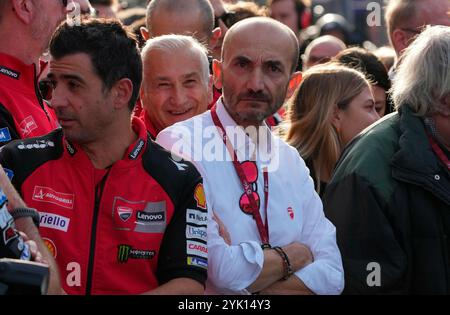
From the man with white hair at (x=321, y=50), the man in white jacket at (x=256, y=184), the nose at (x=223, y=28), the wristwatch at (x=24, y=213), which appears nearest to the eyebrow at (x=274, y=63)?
the man in white jacket at (x=256, y=184)

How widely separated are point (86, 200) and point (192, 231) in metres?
0.47

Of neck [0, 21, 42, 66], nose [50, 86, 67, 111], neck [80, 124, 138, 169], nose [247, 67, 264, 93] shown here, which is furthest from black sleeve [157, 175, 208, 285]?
neck [0, 21, 42, 66]

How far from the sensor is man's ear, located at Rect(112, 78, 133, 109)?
4512 millimetres

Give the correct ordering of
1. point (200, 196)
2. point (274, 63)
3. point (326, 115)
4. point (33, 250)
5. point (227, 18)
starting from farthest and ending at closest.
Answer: point (227, 18)
point (326, 115)
point (274, 63)
point (200, 196)
point (33, 250)

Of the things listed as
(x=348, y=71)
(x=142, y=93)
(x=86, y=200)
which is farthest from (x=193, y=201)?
(x=348, y=71)

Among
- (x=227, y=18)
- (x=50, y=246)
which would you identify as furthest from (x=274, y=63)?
(x=227, y=18)

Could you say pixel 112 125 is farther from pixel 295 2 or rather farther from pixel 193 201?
pixel 295 2

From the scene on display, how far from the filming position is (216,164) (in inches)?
191

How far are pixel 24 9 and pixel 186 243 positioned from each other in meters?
1.75

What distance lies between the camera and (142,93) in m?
5.88

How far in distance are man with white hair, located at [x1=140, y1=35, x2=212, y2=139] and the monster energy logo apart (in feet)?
5.10

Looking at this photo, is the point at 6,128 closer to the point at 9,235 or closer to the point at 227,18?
the point at 9,235

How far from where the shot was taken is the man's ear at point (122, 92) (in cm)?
451

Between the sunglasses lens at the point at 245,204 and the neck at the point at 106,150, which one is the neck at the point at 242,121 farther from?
the neck at the point at 106,150
